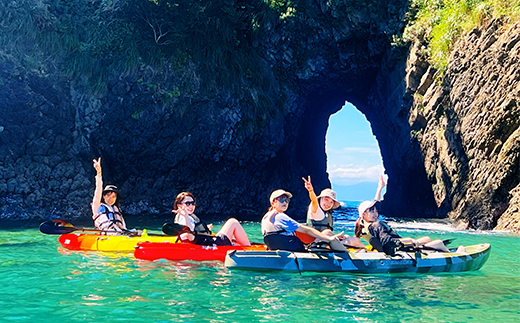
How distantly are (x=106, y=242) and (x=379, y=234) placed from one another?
6.05 m

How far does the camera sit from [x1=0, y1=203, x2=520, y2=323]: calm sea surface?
201 inches

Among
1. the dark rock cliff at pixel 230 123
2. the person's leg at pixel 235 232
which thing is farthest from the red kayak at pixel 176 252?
the dark rock cliff at pixel 230 123

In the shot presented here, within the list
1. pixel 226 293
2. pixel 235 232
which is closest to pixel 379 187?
pixel 235 232

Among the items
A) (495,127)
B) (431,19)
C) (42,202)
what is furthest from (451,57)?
(42,202)

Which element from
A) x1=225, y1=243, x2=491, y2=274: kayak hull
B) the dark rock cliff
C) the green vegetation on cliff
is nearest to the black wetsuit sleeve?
x1=225, y1=243, x2=491, y2=274: kayak hull

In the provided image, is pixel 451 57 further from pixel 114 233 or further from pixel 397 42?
pixel 114 233

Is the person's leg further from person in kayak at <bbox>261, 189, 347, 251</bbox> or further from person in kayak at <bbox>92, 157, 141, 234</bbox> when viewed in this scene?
person in kayak at <bbox>92, 157, 141, 234</bbox>

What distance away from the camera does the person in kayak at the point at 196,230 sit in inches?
356

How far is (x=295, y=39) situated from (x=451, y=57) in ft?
29.3

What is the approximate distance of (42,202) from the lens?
20844mm

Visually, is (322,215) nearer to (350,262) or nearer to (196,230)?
(350,262)

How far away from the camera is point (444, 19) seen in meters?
20.3

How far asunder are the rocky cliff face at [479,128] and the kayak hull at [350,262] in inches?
336

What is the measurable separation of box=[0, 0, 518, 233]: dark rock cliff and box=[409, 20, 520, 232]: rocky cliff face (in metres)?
0.09
